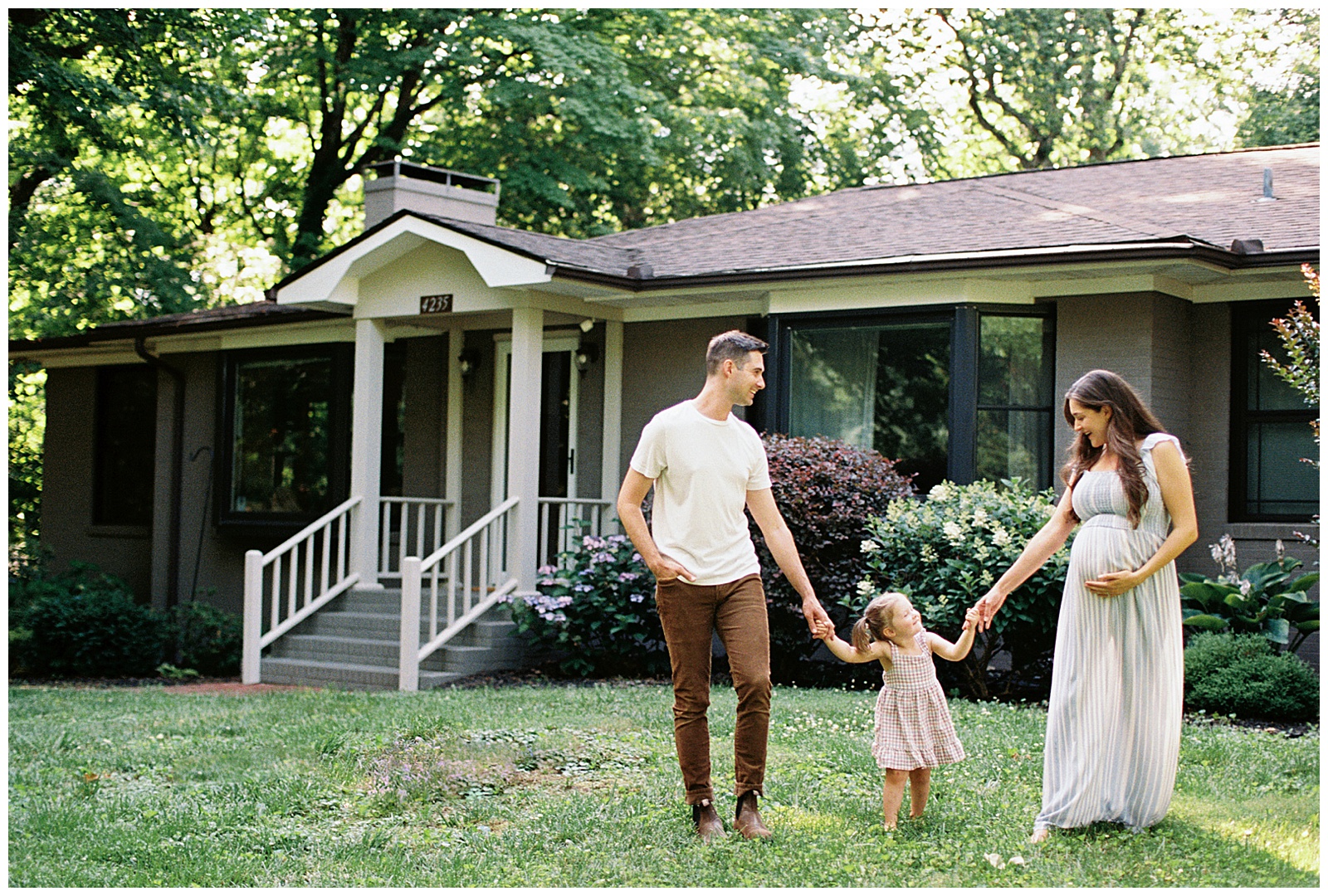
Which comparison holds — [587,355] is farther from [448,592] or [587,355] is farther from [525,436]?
[448,592]

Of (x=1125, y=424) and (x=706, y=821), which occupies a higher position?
(x=1125, y=424)

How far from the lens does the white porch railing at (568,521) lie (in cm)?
1135

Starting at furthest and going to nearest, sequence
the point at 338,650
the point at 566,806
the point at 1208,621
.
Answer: the point at 338,650, the point at 1208,621, the point at 566,806

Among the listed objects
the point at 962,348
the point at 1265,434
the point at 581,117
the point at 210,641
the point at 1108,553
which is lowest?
the point at 210,641

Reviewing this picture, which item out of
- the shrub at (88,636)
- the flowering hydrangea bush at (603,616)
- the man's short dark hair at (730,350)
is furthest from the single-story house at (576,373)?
the man's short dark hair at (730,350)

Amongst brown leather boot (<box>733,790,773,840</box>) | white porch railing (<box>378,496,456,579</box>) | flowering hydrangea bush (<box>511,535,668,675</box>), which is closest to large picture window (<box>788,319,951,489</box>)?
flowering hydrangea bush (<box>511,535,668,675</box>)

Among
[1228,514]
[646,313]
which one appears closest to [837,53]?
[646,313]

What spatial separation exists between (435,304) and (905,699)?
7.60m

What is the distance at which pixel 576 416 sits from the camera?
41.2 ft

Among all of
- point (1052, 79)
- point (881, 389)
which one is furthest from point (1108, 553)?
point (1052, 79)

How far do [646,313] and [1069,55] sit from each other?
50.4ft

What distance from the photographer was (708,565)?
5012 millimetres

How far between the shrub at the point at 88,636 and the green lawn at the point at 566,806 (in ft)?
16.9

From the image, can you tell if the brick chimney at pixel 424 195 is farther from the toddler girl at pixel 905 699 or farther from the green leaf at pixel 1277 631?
the toddler girl at pixel 905 699
